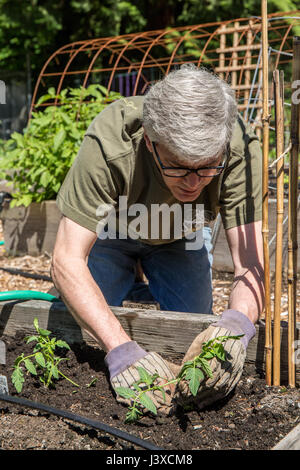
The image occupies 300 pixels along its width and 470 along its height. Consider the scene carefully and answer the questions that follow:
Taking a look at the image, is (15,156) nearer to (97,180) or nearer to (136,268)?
(136,268)

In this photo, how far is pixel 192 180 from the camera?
175cm

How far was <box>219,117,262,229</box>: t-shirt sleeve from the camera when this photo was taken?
1961mm

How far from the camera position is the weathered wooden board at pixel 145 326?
1.88 meters

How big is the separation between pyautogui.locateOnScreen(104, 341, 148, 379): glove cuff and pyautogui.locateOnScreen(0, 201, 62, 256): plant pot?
2.68 m

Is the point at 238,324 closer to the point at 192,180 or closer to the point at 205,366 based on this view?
the point at 205,366

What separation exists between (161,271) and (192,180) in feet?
2.90

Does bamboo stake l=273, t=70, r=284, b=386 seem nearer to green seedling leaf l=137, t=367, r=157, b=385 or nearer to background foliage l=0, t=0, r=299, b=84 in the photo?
Result: green seedling leaf l=137, t=367, r=157, b=385

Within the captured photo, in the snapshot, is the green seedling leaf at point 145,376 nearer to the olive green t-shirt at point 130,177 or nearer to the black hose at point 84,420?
the black hose at point 84,420

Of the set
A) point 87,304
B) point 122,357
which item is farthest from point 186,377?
point 87,304

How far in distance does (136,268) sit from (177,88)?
4.59 ft

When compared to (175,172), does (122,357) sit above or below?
below

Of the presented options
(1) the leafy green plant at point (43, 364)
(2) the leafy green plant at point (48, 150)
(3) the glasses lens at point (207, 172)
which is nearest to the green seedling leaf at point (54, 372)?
(1) the leafy green plant at point (43, 364)
